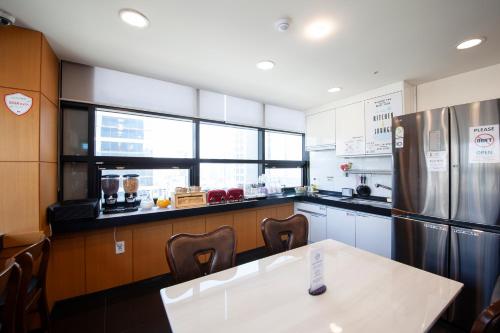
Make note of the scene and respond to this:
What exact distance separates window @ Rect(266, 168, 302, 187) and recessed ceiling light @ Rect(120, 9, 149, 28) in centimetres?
263

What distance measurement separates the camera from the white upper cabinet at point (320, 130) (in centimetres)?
341

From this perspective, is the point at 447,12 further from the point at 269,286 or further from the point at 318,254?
the point at 269,286

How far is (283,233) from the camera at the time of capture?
1758 millimetres

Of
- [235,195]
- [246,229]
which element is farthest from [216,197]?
[246,229]

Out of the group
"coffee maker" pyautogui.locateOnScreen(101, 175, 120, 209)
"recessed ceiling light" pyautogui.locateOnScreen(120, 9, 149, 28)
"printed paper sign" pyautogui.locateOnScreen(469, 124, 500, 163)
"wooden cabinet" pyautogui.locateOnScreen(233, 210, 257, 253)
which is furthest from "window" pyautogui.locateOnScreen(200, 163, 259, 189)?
"printed paper sign" pyautogui.locateOnScreen(469, 124, 500, 163)

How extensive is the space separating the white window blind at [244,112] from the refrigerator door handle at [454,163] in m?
2.35

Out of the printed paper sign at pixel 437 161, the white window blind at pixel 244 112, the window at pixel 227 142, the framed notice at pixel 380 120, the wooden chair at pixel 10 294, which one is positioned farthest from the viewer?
the white window blind at pixel 244 112

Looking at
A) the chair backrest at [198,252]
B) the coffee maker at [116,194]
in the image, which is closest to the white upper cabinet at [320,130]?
the chair backrest at [198,252]

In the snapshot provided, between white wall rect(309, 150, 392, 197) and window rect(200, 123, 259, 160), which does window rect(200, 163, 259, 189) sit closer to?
window rect(200, 123, 259, 160)

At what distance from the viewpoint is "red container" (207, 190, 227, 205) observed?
2.74m

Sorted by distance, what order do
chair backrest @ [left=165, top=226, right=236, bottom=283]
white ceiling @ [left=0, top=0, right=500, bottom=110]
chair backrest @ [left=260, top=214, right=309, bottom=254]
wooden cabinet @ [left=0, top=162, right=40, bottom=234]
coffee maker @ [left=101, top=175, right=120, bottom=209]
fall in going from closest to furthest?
chair backrest @ [left=165, top=226, right=236, bottom=283], white ceiling @ [left=0, top=0, right=500, bottom=110], wooden cabinet @ [left=0, top=162, right=40, bottom=234], chair backrest @ [left=260, top=214, right=309, bottom=254], coffee maker @ [left=101, top=175, right=120, bottom=209]

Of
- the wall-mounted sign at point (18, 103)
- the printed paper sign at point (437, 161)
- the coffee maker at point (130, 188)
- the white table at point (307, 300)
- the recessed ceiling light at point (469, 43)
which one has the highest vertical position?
the recessed ceiling light at point (469, 43)

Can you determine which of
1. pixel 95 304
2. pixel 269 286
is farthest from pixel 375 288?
pixel 95 304

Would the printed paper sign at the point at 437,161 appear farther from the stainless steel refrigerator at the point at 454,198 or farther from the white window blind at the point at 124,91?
the white window blind at the point at 124,91
